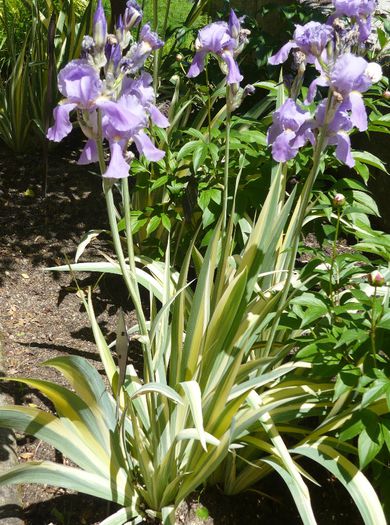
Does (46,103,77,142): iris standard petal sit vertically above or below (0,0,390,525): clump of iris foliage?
above

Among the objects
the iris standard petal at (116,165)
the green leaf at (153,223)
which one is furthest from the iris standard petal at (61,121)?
the green leaf at (153,223)

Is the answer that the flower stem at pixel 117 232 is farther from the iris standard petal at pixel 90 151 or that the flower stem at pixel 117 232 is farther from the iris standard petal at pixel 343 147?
the iris standard petal at pixel 343 147

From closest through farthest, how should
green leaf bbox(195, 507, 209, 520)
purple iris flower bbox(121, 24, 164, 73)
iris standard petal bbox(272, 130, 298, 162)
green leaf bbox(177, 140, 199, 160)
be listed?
purple iris flower bbox(121, 24, 164, 73) < iris standard petal bbox(272, 130, 298, 162) < green leaf bbox(195, 507, 209, 520) < green leaf bbox(177, 140, 199, 160)

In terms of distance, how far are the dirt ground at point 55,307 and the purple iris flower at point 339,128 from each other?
4.19 ft

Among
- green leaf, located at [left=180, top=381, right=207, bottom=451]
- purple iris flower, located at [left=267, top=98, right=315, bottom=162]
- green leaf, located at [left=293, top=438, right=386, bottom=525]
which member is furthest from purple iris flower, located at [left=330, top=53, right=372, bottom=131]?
green leaf, located at [left=293, top=438, right=386, bottom=525]

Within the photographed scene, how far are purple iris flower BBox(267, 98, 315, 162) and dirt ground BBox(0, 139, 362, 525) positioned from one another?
1.26m

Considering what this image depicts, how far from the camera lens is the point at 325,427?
2.11m

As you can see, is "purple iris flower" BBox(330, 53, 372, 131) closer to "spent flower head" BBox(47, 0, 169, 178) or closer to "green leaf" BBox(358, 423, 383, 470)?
"spent flower head" BBox(47, 0, 169, 178)

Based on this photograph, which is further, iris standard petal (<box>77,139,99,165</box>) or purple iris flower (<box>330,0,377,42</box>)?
purple iris flower (<box>330,0,377,42</box>)

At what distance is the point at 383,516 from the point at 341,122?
3.51 ft

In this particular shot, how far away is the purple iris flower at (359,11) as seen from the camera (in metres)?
1.94

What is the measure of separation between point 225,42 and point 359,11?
40cm

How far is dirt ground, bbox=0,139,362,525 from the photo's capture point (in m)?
2.39

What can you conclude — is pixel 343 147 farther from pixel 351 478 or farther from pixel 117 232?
pixel 351 478
